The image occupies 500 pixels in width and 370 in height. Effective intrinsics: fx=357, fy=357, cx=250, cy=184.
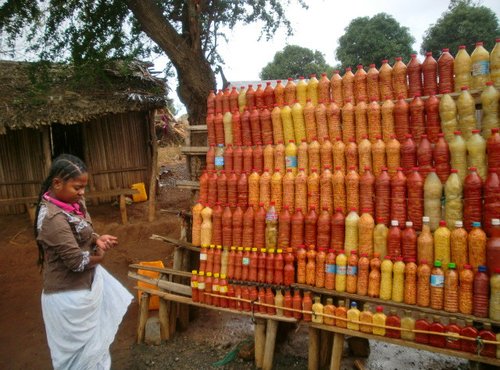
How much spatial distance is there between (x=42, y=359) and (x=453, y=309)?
4.82 metres

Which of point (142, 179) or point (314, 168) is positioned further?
point (142, 179)

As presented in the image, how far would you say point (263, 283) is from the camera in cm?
393

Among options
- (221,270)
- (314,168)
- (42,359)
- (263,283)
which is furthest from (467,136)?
(42,359)

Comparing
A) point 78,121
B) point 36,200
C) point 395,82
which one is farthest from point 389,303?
point 36,200

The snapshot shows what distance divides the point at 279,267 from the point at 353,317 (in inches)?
34.6

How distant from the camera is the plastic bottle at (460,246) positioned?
10.0 ft

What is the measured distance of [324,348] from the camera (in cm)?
392

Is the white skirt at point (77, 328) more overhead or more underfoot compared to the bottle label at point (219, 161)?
more underfoot

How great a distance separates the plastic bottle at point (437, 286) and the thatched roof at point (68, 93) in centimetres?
826

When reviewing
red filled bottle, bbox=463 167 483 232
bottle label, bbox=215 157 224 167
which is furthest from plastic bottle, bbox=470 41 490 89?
bottle label, bbox=215 157 224 167

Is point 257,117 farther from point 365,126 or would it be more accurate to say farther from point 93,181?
point 93,181

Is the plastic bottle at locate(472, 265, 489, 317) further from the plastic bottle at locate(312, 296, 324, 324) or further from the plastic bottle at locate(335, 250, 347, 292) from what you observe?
the plastic bottle at locate(312, 296, 324, 324)

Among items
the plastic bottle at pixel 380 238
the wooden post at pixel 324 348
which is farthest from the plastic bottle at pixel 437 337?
the wooden post at pixel 324 348

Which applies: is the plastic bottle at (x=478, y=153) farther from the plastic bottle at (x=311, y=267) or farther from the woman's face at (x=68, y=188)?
the woman's face at (x=68, y=188)
